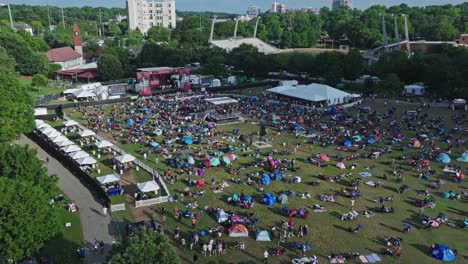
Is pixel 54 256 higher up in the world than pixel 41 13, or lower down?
lower down

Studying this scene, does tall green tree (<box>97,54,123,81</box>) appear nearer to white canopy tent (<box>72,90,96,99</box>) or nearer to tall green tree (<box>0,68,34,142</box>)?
white canopy tent (<box>72,90,96,99</box>)

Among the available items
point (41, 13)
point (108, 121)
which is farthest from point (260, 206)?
point (41, 13)

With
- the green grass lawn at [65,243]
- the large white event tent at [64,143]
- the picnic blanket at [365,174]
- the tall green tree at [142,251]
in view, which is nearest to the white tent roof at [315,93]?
the picnic blanket at [365,174]

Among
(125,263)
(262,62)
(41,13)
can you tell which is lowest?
(125,263)

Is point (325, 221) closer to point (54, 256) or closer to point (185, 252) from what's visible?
point (185, 252)

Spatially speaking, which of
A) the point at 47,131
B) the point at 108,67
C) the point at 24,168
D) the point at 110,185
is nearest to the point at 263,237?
the point at 110,185

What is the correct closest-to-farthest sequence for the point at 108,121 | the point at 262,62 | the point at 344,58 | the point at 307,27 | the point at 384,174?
the point at 384,174, the point at 108,121, the point at 344,58, the point at 262,62, the point at 307,27

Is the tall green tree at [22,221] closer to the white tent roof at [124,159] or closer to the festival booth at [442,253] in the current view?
the white tent roof at [124,159]
